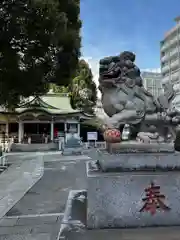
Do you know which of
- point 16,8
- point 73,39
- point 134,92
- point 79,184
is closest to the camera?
point 134,92

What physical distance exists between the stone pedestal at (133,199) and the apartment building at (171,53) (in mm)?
49247

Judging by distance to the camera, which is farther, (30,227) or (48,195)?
(48,195)

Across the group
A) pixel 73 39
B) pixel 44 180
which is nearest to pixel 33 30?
pixel 73 39

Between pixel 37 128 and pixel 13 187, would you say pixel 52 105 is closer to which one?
pixel 37 128

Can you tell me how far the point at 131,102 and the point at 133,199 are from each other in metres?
1.48

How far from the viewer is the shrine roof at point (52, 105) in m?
24.4

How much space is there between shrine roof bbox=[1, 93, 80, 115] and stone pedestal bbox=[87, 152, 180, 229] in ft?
69.9

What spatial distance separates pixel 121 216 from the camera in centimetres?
320

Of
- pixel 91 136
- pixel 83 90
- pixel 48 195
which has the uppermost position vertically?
pixel 83 90

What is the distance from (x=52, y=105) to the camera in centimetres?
2766

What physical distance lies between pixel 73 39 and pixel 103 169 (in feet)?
30.7

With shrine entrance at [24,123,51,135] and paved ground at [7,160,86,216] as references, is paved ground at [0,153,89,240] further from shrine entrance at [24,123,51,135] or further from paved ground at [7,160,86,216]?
shrine entrance at [24,123,51,135]

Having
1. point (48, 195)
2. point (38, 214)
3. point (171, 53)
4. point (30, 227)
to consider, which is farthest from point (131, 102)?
point (171, 53)

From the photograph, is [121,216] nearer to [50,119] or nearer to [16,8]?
[16,8]
